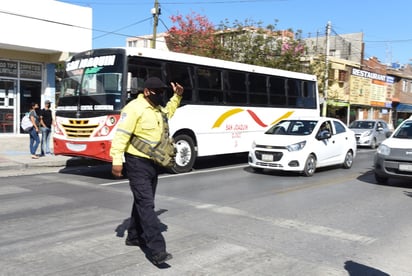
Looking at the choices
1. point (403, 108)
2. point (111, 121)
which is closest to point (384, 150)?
point (111, 121)

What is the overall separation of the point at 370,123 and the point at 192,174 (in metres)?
15.3

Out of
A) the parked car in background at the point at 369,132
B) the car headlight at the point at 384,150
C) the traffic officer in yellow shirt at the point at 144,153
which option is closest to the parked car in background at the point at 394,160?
the car headlight at the point at 384,150

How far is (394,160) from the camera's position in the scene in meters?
9.78

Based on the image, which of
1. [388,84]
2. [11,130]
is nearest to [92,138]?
[11,130]

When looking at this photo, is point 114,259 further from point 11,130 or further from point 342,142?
point 11,130

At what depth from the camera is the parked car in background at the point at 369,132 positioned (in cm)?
2230

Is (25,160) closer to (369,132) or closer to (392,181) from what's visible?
(392,181)

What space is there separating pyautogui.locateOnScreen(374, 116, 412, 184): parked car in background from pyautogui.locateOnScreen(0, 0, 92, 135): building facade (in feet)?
47.4

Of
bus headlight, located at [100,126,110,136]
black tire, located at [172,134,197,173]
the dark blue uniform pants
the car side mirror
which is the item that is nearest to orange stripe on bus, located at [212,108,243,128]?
black tire, located at [172,134,197,173]

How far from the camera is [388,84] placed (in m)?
49.2

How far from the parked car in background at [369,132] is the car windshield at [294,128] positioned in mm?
11054

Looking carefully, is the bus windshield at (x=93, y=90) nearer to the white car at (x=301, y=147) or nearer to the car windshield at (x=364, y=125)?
A: the white car at (x=301, y=147)

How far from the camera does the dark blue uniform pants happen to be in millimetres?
4488

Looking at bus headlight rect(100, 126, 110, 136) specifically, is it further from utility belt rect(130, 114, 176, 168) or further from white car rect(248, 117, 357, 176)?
utility belt rect(130, 114, 176, 168)
